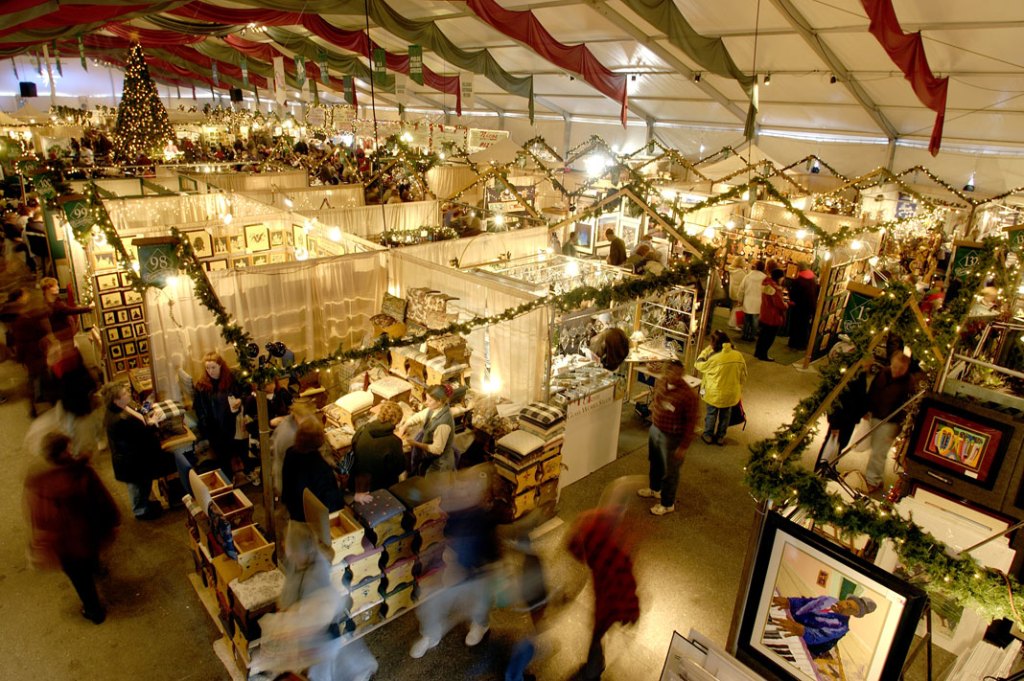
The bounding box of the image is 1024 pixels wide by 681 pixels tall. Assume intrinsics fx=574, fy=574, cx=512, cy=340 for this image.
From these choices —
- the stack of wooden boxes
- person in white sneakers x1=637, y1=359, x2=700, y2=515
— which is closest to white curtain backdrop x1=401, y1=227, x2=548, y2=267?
the stack of wooden boxes

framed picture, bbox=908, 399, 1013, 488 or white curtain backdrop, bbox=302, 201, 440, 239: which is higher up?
white curtain backdrop, bbox=302, 201, 440, 239

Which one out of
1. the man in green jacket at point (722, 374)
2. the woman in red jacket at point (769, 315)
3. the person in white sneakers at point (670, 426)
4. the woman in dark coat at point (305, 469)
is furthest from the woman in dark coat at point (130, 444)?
the woman in red jacket at point (769, 315)

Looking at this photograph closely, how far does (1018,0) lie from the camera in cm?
759

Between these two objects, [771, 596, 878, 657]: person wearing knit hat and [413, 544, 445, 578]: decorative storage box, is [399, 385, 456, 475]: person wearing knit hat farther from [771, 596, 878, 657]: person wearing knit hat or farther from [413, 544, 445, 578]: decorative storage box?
[771, 596, 878, 657]: person wearing knit hat

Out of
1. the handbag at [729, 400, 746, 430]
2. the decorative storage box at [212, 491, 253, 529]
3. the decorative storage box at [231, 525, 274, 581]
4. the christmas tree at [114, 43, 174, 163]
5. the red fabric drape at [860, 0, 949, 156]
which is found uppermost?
the red fabric drape at [860, 0, 949, 156]

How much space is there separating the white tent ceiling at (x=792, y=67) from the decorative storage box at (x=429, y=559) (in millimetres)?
7897

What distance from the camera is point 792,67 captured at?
12820 millimetres

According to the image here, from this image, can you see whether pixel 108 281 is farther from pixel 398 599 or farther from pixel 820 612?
pixel 820 612

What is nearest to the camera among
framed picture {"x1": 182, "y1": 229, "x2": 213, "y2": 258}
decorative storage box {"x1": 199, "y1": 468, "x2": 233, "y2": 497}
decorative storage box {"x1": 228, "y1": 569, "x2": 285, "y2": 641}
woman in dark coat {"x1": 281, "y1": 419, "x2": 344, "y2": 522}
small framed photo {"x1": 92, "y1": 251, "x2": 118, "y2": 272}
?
decorative storage box {"x1": 228, "y1": 569, "x2": 285, "y2": 641}

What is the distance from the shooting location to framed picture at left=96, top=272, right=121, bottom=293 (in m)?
7.75

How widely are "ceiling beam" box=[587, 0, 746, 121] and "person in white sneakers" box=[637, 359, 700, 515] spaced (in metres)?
8.79

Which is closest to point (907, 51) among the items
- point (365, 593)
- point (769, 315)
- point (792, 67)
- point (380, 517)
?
point (769, 315)

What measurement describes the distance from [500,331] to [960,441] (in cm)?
421

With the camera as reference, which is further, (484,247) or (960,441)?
(484,247)
